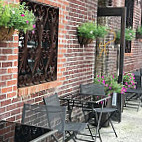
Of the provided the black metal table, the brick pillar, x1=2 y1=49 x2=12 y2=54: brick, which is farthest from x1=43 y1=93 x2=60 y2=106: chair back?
the black metal table

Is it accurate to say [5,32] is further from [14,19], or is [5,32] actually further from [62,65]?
[62,65]

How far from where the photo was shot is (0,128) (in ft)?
8.86

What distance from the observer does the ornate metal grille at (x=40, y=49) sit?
384cm

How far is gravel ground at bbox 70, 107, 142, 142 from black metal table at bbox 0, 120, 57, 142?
2.49m

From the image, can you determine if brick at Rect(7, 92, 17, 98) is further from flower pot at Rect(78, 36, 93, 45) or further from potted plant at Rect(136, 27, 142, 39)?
potted plant at Rect(136, 27, 142, 39)

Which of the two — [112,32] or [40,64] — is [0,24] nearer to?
[40,64]

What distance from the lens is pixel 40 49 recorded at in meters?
4.23

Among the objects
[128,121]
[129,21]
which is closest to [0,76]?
[128,121]

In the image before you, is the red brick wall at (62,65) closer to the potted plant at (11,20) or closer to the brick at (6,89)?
the brick at (6,89)

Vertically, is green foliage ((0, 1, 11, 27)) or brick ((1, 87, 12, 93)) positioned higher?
green foliage ((0, 1, 11, 27))

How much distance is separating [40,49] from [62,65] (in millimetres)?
686

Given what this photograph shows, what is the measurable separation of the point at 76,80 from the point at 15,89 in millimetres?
1897

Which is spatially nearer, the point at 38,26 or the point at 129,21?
the point at 38,26

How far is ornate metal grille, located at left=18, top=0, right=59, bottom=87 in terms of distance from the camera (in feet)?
12.6
